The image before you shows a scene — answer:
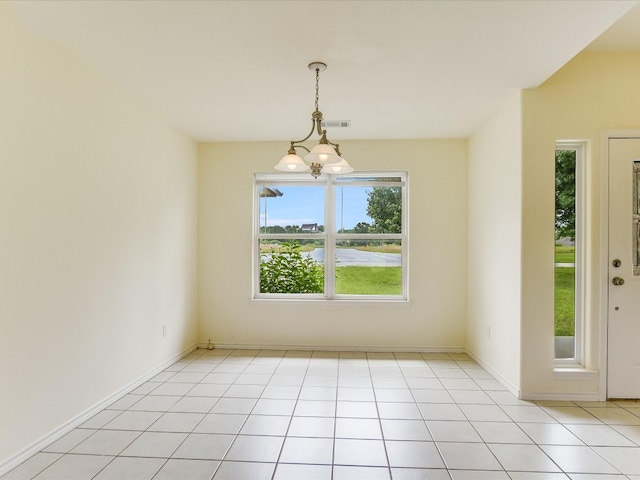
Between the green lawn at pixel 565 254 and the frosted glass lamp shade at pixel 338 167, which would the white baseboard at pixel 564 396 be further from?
the frosted glass lamp shade at pixel 338 167

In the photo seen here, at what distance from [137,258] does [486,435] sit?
303cm

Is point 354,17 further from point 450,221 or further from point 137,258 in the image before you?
point 450,221

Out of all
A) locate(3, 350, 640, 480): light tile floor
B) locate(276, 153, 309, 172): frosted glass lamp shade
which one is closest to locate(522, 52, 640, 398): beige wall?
locate(3, 350, 640, 480): light tile floor

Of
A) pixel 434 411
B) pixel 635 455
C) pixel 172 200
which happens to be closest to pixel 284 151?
pixel 172 200

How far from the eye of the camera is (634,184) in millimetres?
2941

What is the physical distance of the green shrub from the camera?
4574 millimetres

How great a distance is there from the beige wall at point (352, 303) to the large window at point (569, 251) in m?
1.29

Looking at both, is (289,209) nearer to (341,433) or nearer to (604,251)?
(341,433)

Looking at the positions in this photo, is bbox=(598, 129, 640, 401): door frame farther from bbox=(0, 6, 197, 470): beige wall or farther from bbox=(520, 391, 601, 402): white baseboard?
bbox=(0, 6, 197, 470): beige wall

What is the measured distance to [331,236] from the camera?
4.55m

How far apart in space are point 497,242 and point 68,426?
3704 millimetres

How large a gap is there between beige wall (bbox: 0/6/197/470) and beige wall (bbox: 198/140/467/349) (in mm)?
867

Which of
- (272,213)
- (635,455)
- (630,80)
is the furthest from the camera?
(272,213)

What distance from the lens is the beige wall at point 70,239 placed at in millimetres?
2031
